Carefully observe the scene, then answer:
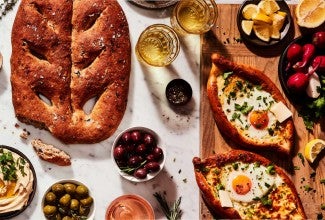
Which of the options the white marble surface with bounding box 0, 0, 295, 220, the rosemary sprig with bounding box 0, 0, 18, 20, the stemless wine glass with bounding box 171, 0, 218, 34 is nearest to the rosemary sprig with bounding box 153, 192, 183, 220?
the white marble surface with bounding box 0, 0, 295, 220

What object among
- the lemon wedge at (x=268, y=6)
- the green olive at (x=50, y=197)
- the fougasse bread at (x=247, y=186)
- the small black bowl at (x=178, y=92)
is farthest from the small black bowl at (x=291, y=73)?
the green olive at (x=50, y=197)

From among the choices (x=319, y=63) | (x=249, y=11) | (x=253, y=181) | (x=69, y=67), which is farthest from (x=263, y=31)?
(x=69, y=67)

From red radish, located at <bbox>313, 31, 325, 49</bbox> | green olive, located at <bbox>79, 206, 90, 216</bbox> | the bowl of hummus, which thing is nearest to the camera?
the bowl of hummus

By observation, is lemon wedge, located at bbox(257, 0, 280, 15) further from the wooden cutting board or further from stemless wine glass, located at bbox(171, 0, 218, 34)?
stemless wine glass, located at bbox(171, 0, 218, 34)

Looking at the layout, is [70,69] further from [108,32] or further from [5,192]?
[5,192]

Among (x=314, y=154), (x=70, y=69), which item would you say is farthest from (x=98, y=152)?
(x=314, y=154)

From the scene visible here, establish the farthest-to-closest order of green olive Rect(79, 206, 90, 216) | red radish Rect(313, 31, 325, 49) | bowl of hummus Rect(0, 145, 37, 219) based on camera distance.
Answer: red radish Rect(313, 31, 325, 49), green olive Rect(79, 206, 90, 216), bowl of hummus Rect(0, 145, 37, 219)
